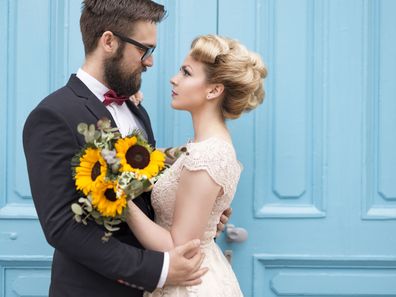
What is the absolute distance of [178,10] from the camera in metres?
2.79

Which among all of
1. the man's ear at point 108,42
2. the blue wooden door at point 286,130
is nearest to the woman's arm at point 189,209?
the man's ear at point 108,42

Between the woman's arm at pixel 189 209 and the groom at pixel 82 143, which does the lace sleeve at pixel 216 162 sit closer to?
the woman's arm at pixel 189 209

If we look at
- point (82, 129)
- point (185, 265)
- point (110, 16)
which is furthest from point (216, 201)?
point (110, 16)

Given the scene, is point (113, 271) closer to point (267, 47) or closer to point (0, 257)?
point (0, 257)

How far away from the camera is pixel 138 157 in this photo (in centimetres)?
186

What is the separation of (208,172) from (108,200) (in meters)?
0.42

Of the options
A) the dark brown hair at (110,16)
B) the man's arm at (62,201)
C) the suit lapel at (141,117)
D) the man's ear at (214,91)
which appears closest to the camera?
the man's arm at (62,201)

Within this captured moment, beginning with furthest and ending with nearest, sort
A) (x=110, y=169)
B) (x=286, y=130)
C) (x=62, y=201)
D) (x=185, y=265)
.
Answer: (x=286, y=130) < (x=185, y=265) < (x=62, y=201) < (x=110, y=169)

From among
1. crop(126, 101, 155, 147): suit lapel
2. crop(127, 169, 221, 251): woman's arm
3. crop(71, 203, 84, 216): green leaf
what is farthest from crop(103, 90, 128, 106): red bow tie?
crop(71, 203, 84, 216): green leaf

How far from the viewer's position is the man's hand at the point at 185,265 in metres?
2.09

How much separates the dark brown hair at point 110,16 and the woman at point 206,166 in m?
0.24

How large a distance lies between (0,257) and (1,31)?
953 mm

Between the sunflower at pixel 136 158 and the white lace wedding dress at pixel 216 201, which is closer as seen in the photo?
the sunflower at pixel 136 158

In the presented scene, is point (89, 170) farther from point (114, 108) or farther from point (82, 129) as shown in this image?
point (114, 108)
